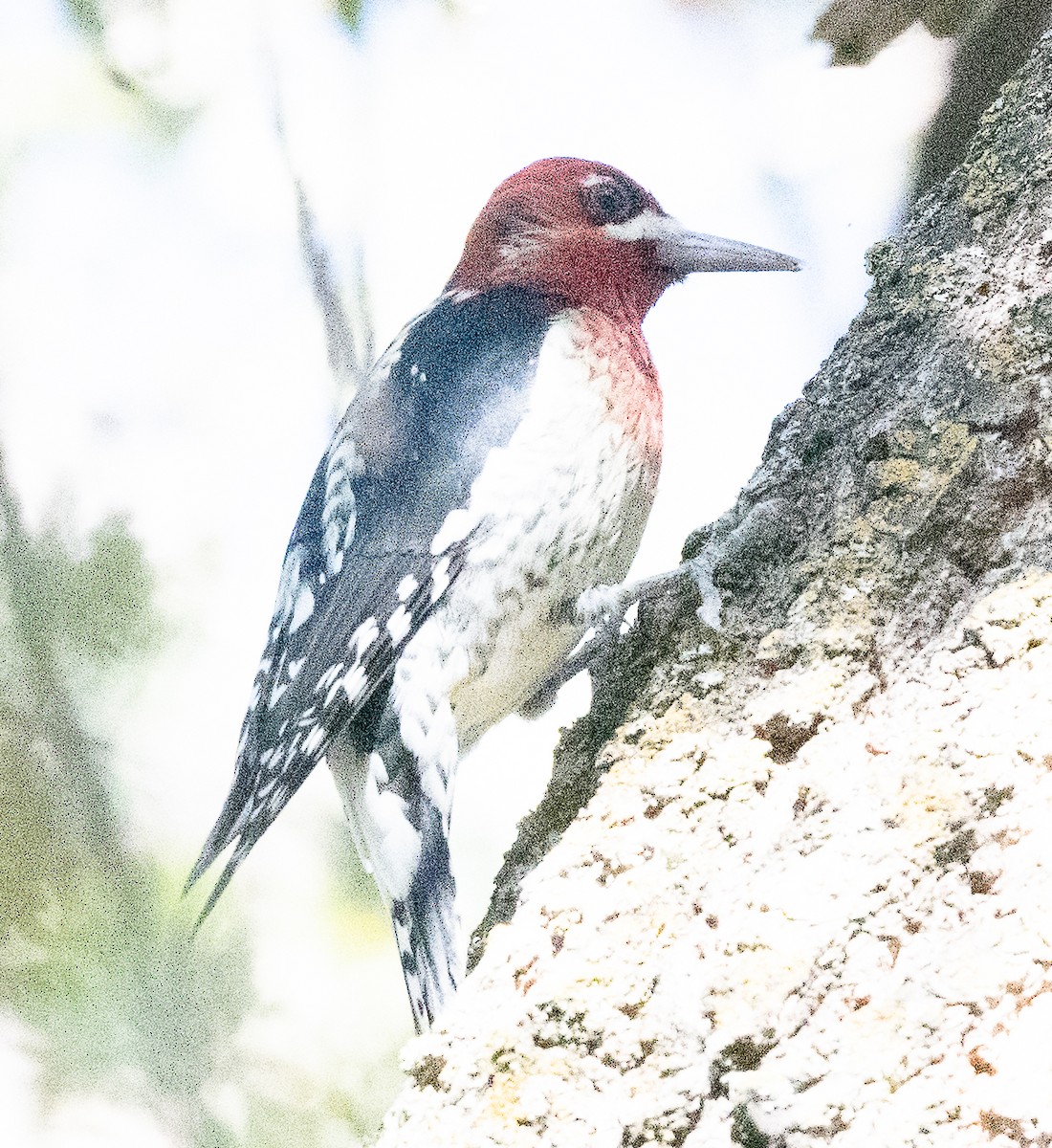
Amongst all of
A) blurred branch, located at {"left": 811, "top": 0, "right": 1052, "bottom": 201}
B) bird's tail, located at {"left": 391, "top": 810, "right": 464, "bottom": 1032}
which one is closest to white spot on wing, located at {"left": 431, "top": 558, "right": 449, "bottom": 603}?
bird's tail, located at {"left": 391, "top": 810, "right": 464, "bottom": 1032}

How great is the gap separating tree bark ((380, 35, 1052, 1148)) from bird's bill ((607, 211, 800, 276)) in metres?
0.33

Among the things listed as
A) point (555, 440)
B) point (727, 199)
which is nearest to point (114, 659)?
point (555, 440)

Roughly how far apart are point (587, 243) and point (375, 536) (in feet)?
1.57

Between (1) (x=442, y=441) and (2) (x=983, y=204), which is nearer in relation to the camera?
(2) (x=983, y=204)

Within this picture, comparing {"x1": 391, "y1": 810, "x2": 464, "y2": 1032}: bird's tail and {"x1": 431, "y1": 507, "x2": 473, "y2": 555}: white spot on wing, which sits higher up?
{"x1": 431, "y1": 507, "x2": 473, "y2": 555}: white spot on wing

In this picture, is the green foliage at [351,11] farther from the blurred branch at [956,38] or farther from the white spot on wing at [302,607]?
the white spot on wing at [302,607]

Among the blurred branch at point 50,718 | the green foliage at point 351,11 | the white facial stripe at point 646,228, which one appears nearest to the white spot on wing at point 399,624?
the blurred branch at point 50,718

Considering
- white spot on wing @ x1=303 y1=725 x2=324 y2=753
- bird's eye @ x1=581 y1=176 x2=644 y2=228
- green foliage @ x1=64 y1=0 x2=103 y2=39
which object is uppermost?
green foliage @ x1=64 y1=0 x2=103 y2=39

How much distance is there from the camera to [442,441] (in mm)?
1289

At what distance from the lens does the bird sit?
1232 millimetres

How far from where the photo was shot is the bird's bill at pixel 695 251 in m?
1.43

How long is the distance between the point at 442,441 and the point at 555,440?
13 cm

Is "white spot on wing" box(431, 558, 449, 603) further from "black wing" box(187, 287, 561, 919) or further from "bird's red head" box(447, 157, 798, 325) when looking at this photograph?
"bird's red head" box(447, 157, 798, 325)

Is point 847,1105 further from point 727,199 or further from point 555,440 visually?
point 727,199
